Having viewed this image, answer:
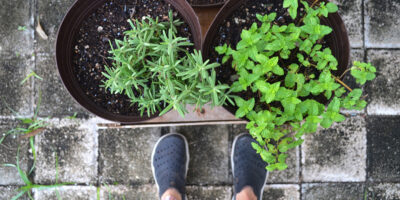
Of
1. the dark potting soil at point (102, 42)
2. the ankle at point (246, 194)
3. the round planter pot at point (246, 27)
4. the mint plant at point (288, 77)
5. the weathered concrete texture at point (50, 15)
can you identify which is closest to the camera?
the mint plant at point (288, 77)

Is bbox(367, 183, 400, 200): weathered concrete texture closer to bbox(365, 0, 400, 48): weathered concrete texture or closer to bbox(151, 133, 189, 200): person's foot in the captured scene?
bbox(365, 0, 400, 48): weathered concrete texture

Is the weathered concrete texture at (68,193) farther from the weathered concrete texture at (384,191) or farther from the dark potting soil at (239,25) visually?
the weathered concrete texture at (384,191)

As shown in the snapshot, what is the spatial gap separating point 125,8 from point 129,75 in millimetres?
464

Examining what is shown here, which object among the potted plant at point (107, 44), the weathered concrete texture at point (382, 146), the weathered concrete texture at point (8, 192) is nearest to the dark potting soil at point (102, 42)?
the potted plant at point (107, 44)

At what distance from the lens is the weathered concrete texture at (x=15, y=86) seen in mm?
2176

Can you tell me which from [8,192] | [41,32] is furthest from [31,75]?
[8,192]

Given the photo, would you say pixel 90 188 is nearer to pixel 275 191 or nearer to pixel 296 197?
pixel 275 191

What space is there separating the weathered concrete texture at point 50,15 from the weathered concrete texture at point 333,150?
196 cm

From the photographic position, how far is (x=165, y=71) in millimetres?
1298

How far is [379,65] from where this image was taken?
217 centimetres

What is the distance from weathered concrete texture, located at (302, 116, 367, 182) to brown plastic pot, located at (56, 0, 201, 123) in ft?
4.05

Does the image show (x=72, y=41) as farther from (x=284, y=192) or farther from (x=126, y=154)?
(x=284, y=192)

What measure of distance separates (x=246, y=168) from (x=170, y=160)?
21.3 inches

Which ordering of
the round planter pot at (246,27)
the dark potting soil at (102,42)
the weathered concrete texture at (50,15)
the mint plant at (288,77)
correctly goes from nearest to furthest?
the mint plant at (288,77), the round planter pot at (246,27), the dark potting soil at (102,42), the weathered concrete texture at (50,15)
